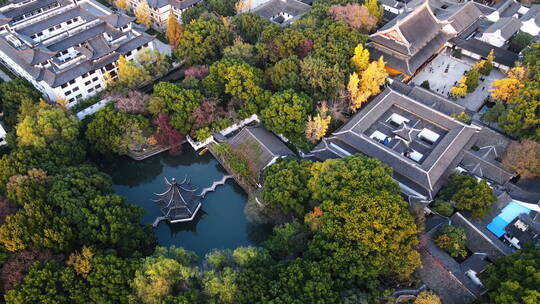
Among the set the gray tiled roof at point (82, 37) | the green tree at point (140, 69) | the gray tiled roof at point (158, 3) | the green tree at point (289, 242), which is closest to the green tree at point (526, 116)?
the green tree at point (289, 242)

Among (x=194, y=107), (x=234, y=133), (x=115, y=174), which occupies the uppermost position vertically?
(x=194, y=107)

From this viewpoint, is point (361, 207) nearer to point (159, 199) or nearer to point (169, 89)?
point (159, 199)

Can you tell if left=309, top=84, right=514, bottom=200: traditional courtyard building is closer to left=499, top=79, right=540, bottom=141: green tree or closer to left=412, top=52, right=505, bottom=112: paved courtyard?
left=499, top=79, right=540, bottom=141: green tree

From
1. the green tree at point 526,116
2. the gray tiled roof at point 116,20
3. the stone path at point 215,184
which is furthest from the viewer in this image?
the gray tiled roof at point 116,20

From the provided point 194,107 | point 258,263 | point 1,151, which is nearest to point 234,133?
point 194,107

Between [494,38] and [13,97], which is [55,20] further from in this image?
[494,38]

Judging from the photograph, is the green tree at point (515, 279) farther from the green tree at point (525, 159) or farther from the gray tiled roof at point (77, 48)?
the gray tiled roof at point (77, 48)
